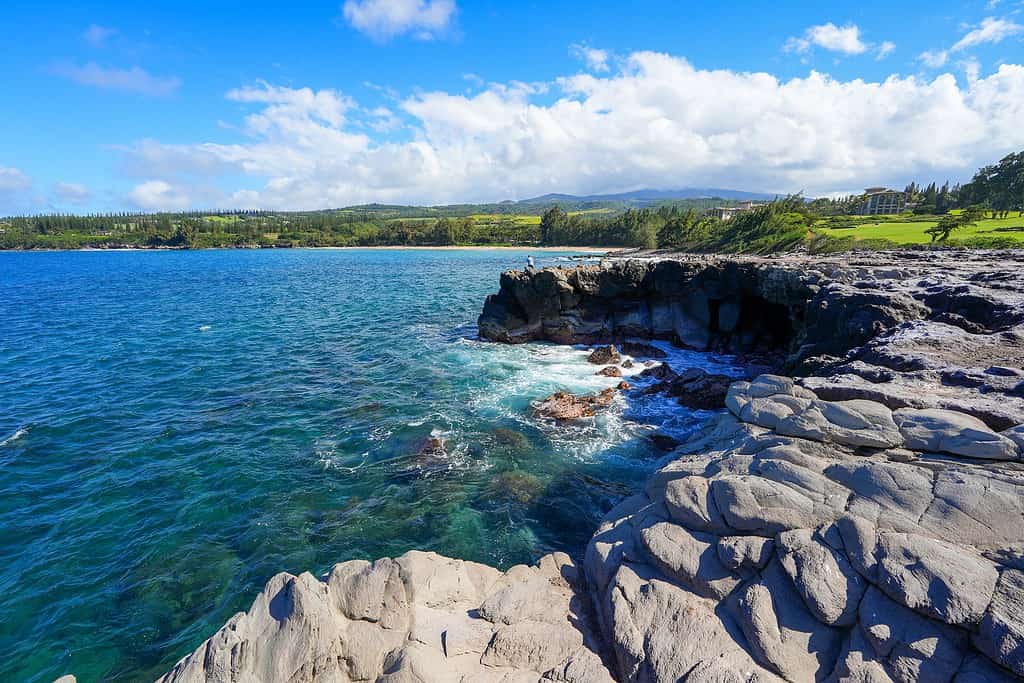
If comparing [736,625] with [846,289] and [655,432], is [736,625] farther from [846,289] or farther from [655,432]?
[846,289]

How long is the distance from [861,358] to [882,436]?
7957mm

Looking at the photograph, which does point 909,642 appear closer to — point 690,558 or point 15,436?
point 690,558

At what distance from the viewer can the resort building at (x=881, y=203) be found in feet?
415

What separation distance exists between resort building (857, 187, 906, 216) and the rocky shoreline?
150m

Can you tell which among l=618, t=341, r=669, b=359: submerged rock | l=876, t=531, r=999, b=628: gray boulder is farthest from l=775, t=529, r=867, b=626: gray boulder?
l=618, t=341, r=669, b=359: submerged rock

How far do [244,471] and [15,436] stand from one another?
13.1 m

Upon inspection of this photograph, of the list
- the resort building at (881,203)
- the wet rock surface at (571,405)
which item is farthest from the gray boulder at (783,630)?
the resort building at (881,203)

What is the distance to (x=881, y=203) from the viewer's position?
130375mm

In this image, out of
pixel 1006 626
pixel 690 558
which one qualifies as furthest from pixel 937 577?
pixel 690 558

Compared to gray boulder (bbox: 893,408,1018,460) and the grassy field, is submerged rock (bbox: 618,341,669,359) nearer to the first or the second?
gray boulder (bbox: 893,408,1018,460)

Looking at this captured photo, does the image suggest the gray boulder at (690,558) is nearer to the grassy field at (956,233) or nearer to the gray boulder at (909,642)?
the gray boulder at (909,642)

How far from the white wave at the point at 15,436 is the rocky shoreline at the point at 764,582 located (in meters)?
21.5

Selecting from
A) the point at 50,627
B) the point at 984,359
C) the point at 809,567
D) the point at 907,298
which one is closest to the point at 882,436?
the point at 809,567

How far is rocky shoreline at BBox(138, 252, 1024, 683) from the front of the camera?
732 centimetres
